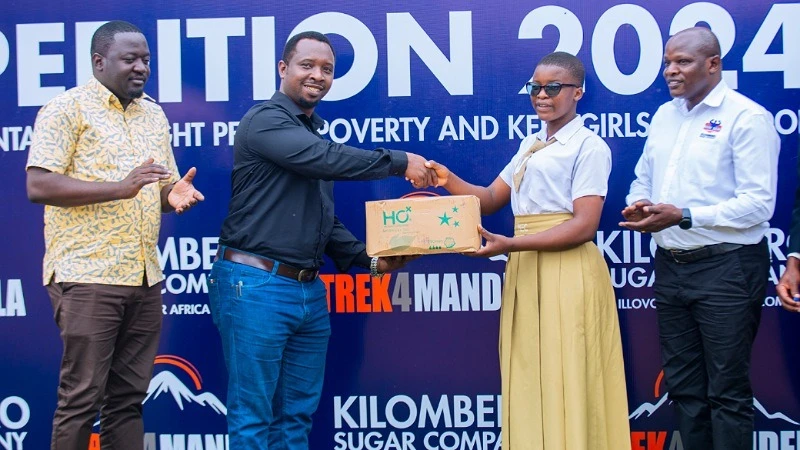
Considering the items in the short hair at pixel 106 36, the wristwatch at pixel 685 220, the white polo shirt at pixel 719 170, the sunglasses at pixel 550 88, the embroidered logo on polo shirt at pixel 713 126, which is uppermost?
the short hair at pixel 106 36

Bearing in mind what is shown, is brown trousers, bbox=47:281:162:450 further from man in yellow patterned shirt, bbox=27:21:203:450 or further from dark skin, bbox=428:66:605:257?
dark skin, bbox=428:66:605:257

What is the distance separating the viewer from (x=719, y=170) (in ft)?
A: 11.0

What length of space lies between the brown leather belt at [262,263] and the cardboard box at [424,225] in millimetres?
315

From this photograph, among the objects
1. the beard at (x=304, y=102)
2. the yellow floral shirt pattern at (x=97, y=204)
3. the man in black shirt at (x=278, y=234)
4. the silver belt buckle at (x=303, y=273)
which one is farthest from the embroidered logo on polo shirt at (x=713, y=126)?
the yellow floral shirt pattern at (x=97, y=204)

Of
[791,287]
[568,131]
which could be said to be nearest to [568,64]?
[568,131]

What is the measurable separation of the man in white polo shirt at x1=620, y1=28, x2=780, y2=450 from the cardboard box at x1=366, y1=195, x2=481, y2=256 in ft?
2.05

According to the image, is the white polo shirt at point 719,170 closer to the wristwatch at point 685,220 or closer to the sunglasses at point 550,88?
the wristwatch at point 685,220

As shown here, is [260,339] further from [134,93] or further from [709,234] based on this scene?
[709,234]

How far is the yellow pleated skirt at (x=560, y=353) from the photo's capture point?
10.8 ft

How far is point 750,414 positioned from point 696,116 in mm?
1232

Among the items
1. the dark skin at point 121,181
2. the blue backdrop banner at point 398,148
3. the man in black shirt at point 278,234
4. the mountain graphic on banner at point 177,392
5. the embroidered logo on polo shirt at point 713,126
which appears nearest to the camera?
the dark skin at point 121,181

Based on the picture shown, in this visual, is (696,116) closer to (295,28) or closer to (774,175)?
(774,175)

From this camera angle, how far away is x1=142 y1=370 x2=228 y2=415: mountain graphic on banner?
4.20m

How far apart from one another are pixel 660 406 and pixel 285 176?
2.17 meters
